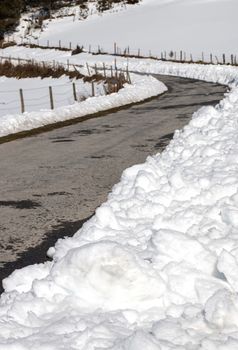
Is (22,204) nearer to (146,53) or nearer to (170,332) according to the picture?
(170,332)

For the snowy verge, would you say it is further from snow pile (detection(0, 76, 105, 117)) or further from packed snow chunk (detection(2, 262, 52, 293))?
packed snow chunk (detection(2, 262, 52, 293))

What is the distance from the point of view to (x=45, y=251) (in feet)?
18.5

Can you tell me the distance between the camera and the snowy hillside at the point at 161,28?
63.1 metres

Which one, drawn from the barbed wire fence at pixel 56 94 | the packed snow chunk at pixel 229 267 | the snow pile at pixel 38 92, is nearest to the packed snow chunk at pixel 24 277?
the packed snow chunk at pixel 229 267

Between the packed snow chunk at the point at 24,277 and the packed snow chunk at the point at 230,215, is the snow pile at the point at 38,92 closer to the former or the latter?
the packed snow chunk at the point at 230,215

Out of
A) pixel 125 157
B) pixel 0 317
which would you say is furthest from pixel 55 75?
pixel 0 317

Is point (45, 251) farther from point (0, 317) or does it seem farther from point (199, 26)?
point (199, 26)

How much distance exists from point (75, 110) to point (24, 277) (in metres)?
14.5

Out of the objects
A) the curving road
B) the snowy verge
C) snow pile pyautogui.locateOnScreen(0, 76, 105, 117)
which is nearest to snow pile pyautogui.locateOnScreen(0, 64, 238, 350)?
the curving road

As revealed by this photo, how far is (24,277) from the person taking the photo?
4.59 metres

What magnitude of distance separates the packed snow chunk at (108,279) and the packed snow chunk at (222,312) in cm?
46

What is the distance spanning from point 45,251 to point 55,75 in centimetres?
3372

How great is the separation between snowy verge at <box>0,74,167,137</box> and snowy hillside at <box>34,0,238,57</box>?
3257 cm

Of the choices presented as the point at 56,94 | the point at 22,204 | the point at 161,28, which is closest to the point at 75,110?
the point at 22,204
